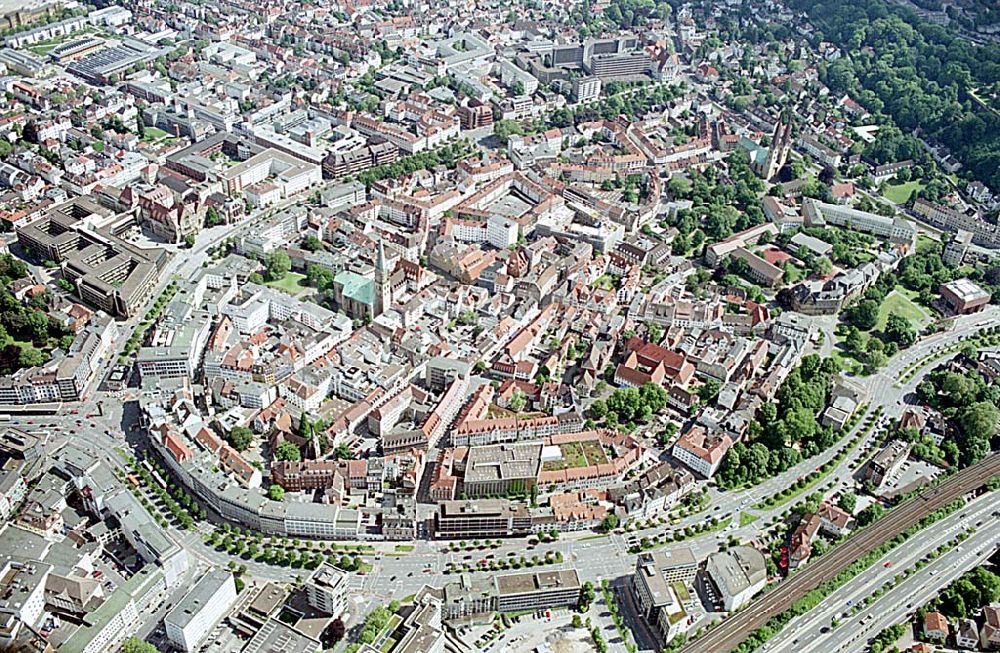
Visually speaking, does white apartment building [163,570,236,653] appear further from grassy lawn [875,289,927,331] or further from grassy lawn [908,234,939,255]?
grassy lawn [908,234,939,255]

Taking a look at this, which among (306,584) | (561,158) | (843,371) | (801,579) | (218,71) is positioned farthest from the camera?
(218,71)

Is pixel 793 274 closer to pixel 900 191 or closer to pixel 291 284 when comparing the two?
pixel 900 191

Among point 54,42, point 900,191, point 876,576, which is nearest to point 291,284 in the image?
point 876,576

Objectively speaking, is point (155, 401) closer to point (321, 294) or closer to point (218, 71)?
point (321, 294)

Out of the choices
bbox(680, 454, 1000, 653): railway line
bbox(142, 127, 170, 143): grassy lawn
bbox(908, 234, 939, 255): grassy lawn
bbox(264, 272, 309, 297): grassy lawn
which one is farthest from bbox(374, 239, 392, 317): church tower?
bbox(908, 234, 939, 255): grassy lawn

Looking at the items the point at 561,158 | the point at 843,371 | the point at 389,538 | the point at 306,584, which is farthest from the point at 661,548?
the point at 561,158

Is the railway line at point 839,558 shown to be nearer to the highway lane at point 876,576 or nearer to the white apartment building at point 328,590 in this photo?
the highway lane at point 876,576

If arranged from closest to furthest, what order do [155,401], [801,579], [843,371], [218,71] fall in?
[801,579]
[155,401]
[843,371]
[218,71]
